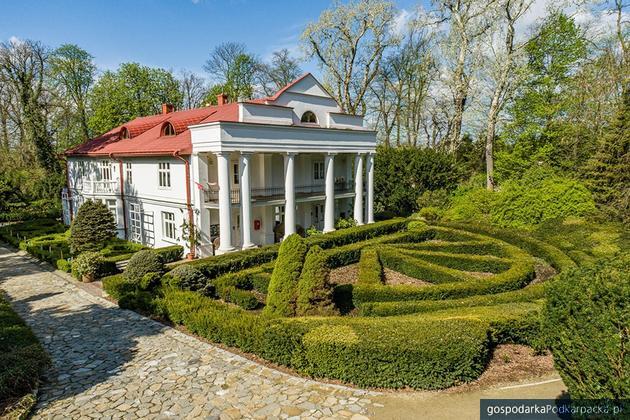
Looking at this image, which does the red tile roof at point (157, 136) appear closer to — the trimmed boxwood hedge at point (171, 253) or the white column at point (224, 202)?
the white column at point (224, 202)

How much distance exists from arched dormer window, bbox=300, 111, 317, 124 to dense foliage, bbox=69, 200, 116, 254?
1245 cm

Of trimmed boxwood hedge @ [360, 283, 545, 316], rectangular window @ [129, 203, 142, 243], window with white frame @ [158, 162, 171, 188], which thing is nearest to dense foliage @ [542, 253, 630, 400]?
trimmed boxwood hedge @ [360, 283, 545, 316]

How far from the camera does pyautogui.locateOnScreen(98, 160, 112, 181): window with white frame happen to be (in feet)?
89.9

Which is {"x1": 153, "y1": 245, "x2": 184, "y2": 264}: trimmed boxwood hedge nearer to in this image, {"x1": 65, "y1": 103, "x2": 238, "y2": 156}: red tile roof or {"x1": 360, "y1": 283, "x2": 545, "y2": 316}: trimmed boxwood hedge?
{"x1": 65, "y1": 103, "x2": 238, "y2": 156}: red tile roof

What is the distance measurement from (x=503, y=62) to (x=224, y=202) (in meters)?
24.2

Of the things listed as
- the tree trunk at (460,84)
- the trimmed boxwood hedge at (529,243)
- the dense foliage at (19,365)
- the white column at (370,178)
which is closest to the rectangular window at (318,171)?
the white column at (370,178)

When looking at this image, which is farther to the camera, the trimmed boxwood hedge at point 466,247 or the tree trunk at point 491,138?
the tree trunk at point 491,138

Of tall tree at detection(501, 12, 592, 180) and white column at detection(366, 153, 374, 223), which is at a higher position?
tall tree at detection(501, 12, 592, 180)

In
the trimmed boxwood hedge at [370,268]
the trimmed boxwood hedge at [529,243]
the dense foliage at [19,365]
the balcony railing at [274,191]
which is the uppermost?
the balcony railing at [274,191]

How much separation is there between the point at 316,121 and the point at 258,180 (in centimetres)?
529

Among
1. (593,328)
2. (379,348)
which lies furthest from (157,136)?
(593,328)

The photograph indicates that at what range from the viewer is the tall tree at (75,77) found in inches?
1699

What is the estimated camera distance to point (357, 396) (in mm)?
8141

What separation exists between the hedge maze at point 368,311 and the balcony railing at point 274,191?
4.30m
